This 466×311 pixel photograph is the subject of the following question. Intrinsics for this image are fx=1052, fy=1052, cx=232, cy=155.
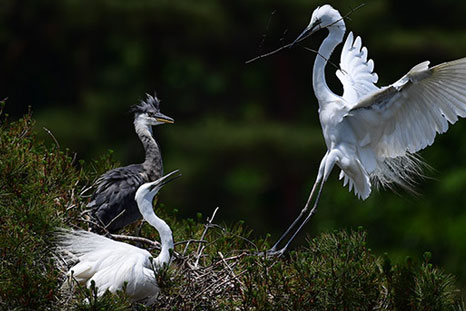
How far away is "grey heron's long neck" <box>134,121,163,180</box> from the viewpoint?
209 inches

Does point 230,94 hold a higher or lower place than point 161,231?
lower

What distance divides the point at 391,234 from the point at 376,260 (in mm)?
7289

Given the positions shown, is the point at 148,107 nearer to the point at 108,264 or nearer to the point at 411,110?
the point at 411,110

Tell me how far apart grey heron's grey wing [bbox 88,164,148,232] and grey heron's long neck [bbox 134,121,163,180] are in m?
0.43

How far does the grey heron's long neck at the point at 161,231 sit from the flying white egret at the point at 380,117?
696mm

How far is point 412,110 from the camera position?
468cm

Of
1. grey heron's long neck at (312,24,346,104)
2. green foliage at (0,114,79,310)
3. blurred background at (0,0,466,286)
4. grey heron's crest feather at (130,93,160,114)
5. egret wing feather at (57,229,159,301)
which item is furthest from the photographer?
blurred background at (0,0,466,286)

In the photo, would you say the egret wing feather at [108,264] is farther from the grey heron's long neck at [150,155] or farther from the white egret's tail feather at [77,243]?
the grey heron's long neck at [150,155]

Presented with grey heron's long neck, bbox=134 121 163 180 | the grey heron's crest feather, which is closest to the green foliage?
grey heron's long neck, bbox=134 121 163 180

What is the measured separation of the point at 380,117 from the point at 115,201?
1257 millimetres

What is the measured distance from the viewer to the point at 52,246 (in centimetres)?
404

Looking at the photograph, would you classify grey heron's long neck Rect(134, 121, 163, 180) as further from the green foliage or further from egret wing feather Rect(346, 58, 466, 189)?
egret wing feather Rect(346, 58, 466, 189)

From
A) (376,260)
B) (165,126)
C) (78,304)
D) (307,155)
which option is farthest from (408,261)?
(165,126)

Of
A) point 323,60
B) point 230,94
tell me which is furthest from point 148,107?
point 230,94
